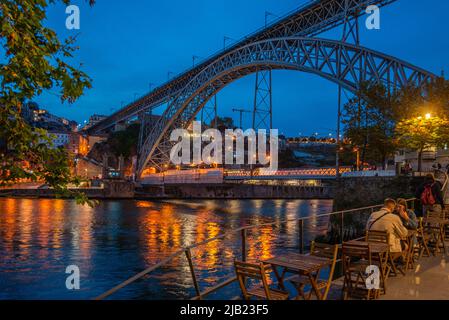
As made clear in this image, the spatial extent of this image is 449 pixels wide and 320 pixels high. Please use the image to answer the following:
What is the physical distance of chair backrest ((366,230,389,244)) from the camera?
710 cm

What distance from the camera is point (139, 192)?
235ft

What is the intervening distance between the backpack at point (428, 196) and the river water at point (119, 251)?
195 inches

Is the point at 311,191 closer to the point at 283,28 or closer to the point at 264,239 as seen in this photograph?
the point at 283,28

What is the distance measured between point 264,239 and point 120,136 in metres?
94.1

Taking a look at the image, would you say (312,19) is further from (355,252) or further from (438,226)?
(355,252)

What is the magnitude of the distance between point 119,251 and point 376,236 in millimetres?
16714

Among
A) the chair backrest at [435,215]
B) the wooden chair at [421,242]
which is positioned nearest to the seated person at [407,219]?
the wooden chair at [421,242]

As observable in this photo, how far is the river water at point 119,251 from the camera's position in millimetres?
14344

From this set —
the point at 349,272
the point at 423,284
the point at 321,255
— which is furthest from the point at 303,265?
the point at 423,284

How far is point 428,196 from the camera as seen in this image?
10.7m
